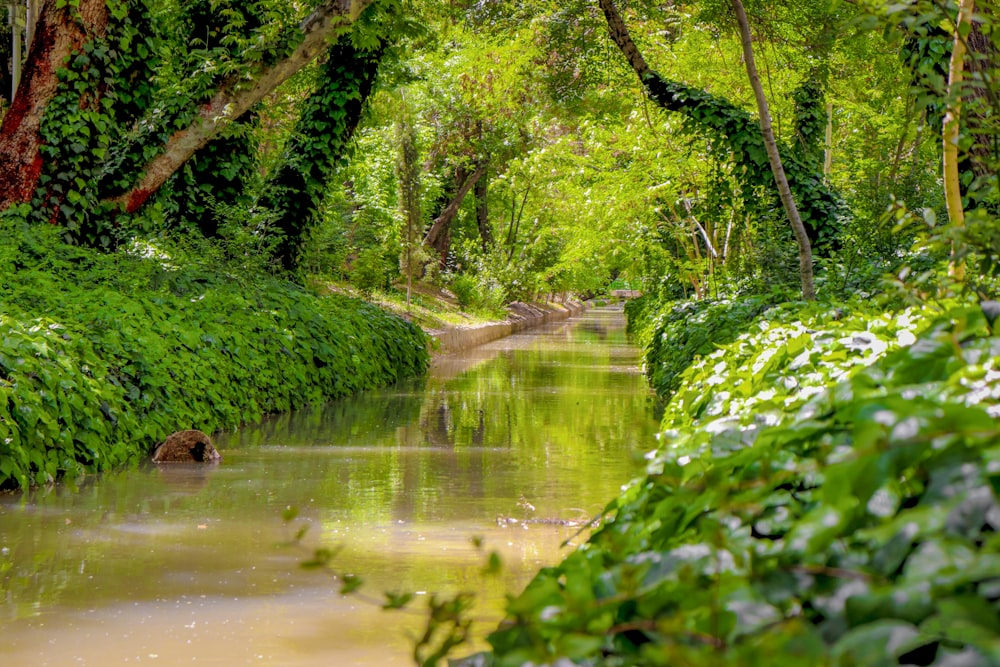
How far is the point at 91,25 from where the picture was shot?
16219 mm

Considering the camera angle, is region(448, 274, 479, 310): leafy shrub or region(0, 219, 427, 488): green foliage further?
region(448, 274, 479, 310): leafy shrub

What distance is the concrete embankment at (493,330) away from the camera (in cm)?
2906

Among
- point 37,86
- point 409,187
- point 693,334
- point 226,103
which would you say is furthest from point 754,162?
point 409,187

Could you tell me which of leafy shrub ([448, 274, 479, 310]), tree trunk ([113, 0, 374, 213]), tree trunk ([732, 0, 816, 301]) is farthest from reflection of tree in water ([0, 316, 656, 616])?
leafy shrub ([448, 274, 479, 310])

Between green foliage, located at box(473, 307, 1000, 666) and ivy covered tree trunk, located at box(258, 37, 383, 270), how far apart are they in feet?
61.3

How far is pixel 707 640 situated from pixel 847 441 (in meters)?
0.93

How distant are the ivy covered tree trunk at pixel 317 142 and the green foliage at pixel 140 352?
2.79 meters

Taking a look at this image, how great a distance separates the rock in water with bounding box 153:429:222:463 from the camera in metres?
10.6

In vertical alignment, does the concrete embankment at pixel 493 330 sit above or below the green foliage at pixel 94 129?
below

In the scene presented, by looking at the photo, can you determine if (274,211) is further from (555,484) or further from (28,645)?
(28,645)

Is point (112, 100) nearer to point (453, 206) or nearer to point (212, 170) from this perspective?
point (212, 170)

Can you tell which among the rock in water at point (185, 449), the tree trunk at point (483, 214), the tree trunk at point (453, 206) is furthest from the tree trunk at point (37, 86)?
the tree trunk at point (483, 214)

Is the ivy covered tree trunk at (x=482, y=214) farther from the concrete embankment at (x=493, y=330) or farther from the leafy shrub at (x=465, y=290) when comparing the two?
the leafy shrub at (x=465, y=290)

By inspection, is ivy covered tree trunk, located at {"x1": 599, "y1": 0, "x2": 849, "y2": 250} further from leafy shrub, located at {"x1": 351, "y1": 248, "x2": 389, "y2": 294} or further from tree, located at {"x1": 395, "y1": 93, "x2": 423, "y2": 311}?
tree, located at {"x1": 395, "y1": 93, "x2": 423, "y2": 311}
